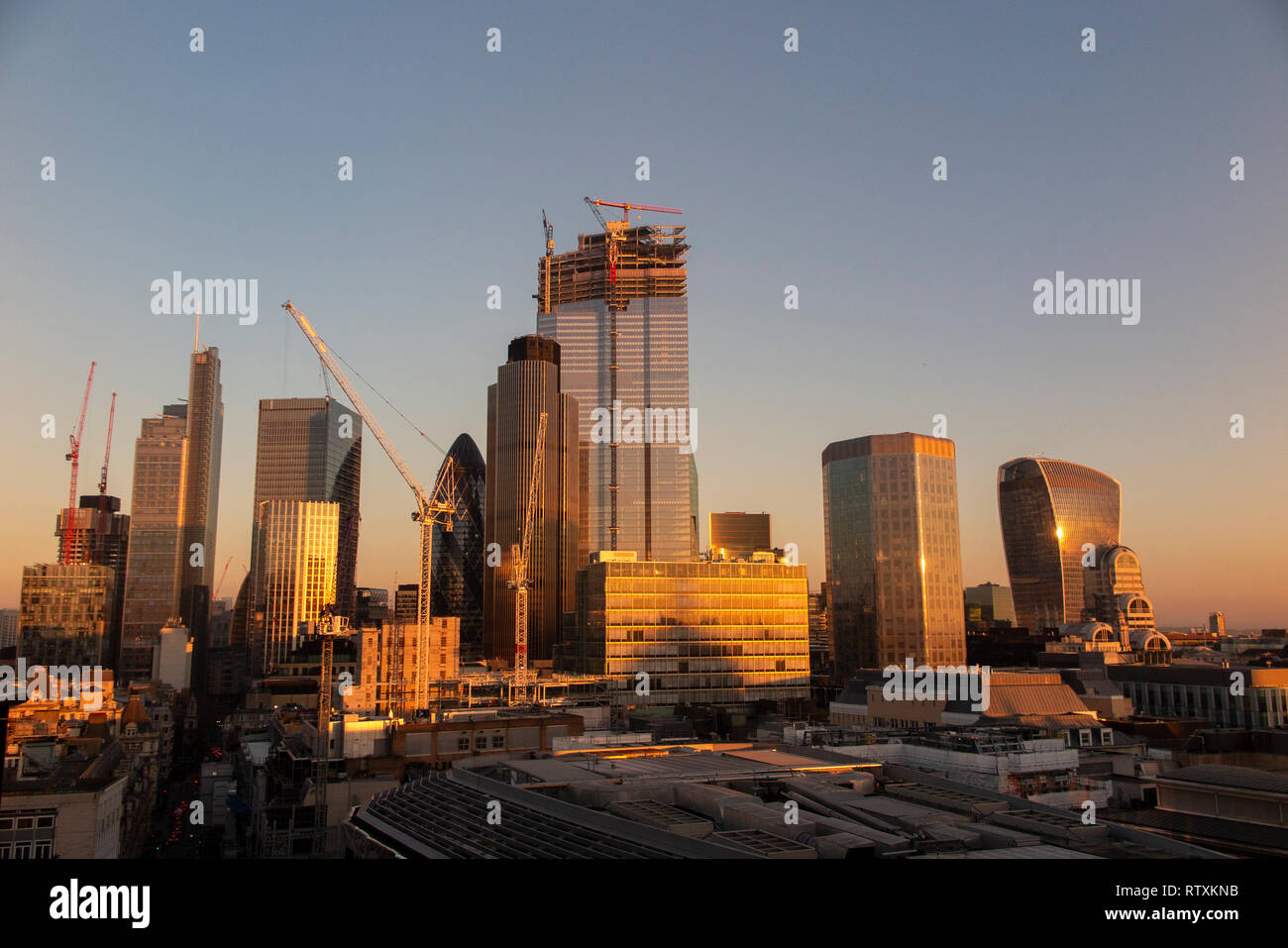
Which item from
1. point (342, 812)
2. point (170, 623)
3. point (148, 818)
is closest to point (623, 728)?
point (342, 812)

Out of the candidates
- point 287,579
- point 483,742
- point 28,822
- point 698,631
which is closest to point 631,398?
point 698,631

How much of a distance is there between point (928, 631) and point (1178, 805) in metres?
90.7

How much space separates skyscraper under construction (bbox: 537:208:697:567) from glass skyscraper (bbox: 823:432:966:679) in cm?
3826

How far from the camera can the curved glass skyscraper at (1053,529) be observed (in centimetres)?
17575

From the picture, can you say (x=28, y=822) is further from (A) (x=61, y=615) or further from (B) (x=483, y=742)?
(A) (x=61, y=615)

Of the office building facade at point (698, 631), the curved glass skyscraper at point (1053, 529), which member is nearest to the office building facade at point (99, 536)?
the office building facade at point (698, 631)

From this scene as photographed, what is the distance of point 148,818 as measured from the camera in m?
63.2

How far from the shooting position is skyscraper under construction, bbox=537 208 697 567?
158 m

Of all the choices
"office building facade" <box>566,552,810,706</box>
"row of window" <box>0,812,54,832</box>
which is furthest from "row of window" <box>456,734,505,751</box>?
"office building facade" <box>566,552,810,706</box>

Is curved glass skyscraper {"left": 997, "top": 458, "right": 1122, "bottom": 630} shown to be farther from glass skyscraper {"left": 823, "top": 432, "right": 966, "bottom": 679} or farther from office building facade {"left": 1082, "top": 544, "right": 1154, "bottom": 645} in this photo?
glass skyscraper {"left": 823, "top": 432, "right": 966, "bottom": 679}

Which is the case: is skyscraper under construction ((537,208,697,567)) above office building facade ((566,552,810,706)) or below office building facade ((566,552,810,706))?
above

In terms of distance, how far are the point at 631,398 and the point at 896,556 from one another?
63303mm

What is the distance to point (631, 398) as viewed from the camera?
165750 millimetres
